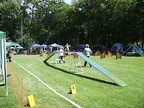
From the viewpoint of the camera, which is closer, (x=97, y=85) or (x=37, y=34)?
(x=97, y=85)

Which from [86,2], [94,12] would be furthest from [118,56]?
[86,2]

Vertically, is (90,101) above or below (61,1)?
below

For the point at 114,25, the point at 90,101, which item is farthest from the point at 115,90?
the point at 114,25

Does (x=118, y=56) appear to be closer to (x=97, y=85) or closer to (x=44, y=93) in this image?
(x=97, y=85)

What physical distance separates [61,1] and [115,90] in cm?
6303

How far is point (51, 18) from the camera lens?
68188 mm

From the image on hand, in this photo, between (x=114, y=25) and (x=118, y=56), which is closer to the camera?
(x=118, y=56)

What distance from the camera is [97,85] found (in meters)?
10.5

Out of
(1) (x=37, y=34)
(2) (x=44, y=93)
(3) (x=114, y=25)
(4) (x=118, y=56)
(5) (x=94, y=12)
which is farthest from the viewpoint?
(1) (x=37, y=34)

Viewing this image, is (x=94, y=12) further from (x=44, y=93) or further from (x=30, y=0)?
(x=44, y=93)

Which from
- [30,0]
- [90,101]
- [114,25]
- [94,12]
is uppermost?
[30,0]

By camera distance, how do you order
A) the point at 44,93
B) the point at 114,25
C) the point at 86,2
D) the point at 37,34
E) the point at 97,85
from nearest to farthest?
the point at 44,93, the point at 97,85, the point at 114,25, the point at 86,2, the point at 37,34

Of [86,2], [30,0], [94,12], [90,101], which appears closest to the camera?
[90,101]

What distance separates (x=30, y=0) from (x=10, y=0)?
42.2 feet
